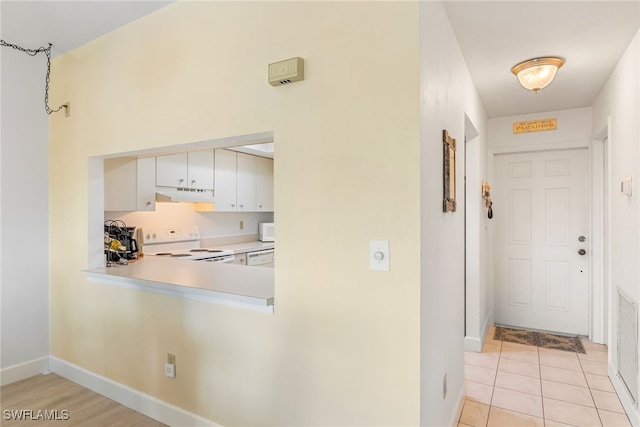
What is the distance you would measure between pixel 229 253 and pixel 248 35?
8.97ft

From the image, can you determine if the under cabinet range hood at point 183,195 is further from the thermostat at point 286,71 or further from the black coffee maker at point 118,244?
the thermostat at point 286,71

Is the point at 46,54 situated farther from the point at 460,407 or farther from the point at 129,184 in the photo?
the point at 460,407

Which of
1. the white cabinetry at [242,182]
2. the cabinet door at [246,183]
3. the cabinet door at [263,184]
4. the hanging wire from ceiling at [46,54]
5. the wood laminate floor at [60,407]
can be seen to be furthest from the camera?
the cabinet door at [263,184]

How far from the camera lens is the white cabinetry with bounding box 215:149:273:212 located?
4.43m

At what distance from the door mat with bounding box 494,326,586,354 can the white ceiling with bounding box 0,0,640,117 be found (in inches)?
96.9

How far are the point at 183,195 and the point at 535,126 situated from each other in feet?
12.8

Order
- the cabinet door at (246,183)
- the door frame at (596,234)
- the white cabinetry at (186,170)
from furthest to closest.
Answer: the cabinet door at (246,183) → the white cabinetry at (186,170) → the door frame at (596,234)

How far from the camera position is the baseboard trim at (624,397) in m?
2.19

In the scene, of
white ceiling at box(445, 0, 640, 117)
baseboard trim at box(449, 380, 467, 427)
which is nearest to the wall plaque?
white ceiling at box(445, 0, 640, 117)

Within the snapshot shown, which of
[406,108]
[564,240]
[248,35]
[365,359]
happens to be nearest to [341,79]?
[406,108]

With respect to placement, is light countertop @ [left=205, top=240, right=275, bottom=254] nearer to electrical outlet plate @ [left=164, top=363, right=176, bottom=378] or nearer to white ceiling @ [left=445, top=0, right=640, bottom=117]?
electrical outlet plate @ [left=164, top=363, right=176, bottom=378]

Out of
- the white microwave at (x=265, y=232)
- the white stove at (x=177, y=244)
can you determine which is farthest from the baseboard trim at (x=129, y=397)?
the white microwave at (x=265, y=232)

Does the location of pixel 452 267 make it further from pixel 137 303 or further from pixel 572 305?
Answer: pixel 572 305

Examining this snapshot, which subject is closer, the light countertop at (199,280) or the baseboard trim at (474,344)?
the light countertop at (199,280)
